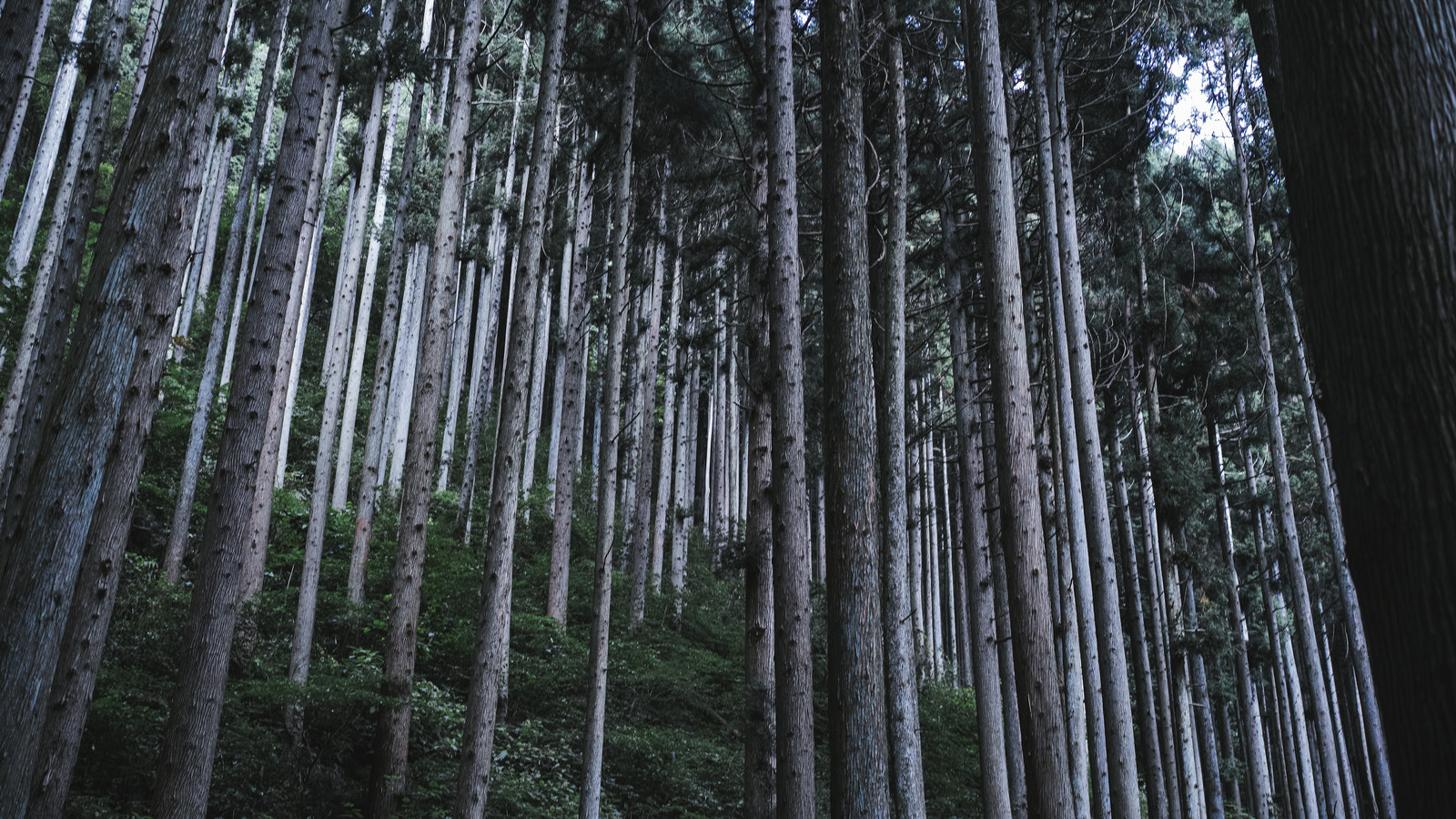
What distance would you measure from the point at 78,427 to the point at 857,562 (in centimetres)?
439

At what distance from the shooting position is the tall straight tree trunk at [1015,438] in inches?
221

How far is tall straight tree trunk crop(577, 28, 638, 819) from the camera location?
7.50 meters

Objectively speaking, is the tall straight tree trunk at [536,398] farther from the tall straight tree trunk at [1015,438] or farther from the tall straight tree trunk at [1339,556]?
the tall straight tree trunk at [1339,556]

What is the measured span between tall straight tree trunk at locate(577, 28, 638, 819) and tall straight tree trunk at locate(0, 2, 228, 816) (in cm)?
449

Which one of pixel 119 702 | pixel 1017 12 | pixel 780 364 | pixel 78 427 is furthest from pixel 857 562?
pixel 1017 12

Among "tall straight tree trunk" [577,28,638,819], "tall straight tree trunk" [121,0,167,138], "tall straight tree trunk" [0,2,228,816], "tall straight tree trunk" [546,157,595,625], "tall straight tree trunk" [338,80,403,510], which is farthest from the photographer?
"tall straight tree trunk" [338,80,403,510]

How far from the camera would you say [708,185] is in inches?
553

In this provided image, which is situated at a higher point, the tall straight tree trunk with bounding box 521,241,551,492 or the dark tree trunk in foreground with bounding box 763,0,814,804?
the tall straight tree trunk with bounding box 521,241,551,492

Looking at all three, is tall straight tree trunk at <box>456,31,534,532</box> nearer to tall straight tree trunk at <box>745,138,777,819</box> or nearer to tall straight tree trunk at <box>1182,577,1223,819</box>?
tall straight tree trunk at <box>745,138,777,819</box>

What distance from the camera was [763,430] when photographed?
8.16m

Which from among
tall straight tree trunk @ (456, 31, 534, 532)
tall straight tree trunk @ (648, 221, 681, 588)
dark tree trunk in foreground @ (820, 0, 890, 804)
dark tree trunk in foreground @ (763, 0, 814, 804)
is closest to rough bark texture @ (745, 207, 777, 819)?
dark tree trunk in foreground @ (763, 0, 814, 804)

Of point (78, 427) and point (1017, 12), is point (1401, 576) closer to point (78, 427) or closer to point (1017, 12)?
point (78, 427)

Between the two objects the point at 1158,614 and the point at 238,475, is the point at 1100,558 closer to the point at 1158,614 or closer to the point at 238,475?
the point at 1158,614

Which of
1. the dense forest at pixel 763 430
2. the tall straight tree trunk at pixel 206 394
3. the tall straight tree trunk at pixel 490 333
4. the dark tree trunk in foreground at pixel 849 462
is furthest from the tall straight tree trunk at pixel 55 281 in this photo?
the tall straight tree trunk at pixel 490 333
